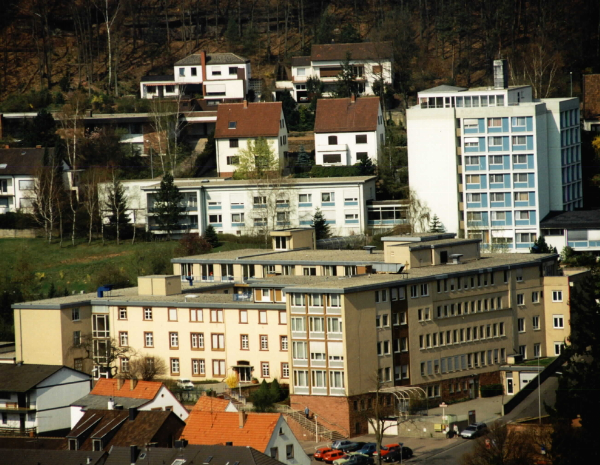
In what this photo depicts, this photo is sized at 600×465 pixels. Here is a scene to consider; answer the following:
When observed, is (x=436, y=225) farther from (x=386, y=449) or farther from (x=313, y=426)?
(x=386, y=449)

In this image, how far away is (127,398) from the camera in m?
79.4

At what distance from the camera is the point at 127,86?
146500 millimetres

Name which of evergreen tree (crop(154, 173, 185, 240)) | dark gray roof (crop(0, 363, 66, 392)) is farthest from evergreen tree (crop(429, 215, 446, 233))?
dark gray roof (crop(0, 363, 66, 392))

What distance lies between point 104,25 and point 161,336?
76.2 m

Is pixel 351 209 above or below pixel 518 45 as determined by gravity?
below

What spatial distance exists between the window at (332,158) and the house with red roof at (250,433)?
51.1 metres

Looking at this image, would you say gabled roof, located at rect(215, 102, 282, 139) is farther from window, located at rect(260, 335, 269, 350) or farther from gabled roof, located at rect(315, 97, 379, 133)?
window, located at rect(260, 335, 269, 350)

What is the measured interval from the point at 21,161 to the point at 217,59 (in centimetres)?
2515

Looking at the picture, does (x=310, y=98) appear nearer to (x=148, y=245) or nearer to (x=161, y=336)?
(x=148, y=245)

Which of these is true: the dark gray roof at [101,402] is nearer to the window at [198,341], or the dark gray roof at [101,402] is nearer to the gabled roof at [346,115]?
the window at [198,341]

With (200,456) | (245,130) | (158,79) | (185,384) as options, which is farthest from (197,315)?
(158,79)

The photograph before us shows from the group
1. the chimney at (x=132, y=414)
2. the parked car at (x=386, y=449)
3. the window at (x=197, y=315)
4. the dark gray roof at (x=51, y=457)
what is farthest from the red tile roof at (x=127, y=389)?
the parked car at (x=386, y=449)

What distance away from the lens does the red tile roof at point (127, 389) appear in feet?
260

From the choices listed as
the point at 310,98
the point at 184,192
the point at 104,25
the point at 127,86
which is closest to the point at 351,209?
the point at 184,192
